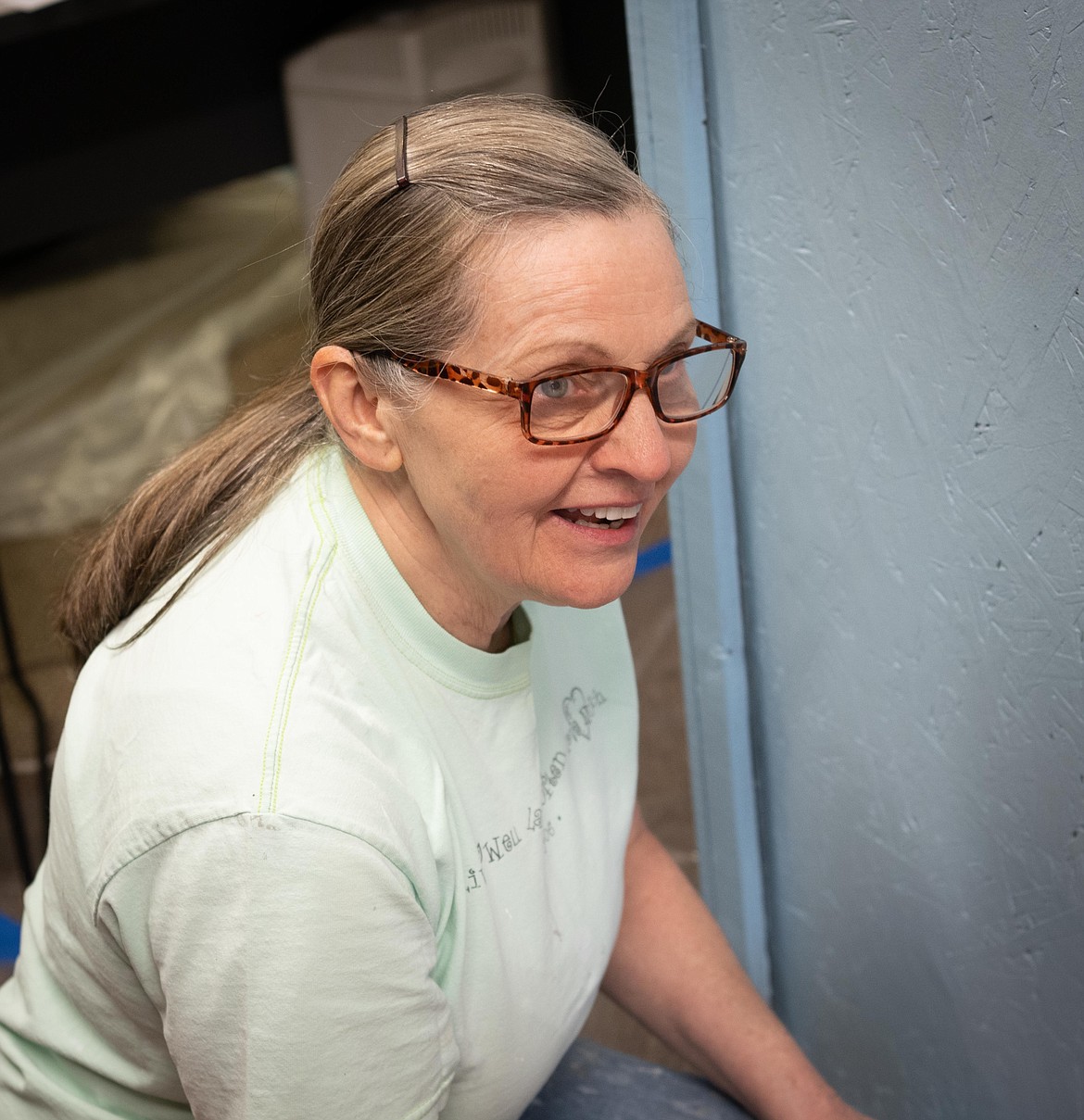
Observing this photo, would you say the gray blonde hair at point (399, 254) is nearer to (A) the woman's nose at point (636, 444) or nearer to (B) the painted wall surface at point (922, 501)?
(A) the woman's nose at point (636, 444)

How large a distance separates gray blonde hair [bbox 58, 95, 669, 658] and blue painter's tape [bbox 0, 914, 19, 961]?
0.81m

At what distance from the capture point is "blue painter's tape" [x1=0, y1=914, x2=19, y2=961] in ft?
5.35

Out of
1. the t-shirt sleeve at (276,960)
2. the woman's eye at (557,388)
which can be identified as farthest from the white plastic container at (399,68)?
the t-shirt sleeve at (276,960)

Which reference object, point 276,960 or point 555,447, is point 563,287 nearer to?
point 555,447

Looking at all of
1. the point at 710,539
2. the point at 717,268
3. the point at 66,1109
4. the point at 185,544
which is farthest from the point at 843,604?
the point at 66,1109

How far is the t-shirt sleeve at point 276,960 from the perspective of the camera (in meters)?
0.78

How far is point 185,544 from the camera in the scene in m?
0.98

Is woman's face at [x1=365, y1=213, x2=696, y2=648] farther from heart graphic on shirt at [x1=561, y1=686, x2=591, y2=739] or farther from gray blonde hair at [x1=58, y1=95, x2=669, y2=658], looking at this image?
heart graphic on shirt at [x1=561, y1=686, x2=591, y2=739]

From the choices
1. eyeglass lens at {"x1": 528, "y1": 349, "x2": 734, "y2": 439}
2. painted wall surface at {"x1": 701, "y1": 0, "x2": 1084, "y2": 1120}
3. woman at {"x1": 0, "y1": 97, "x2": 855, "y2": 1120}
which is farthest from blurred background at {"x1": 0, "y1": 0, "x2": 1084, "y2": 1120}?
eyeglass lens at {"x1": 528, "y1": 349, "x2": 734, "y2": 439}

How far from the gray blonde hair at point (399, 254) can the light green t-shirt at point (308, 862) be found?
0.05 metres

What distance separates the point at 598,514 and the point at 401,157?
261 millimetres

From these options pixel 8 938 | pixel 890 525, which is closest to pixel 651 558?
pixel 890 525

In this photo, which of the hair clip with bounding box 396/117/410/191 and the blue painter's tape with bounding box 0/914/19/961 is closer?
the hair clip with bounding box 396/117/410/191

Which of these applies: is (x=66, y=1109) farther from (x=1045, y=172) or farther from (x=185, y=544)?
(x=1045, y=172)
